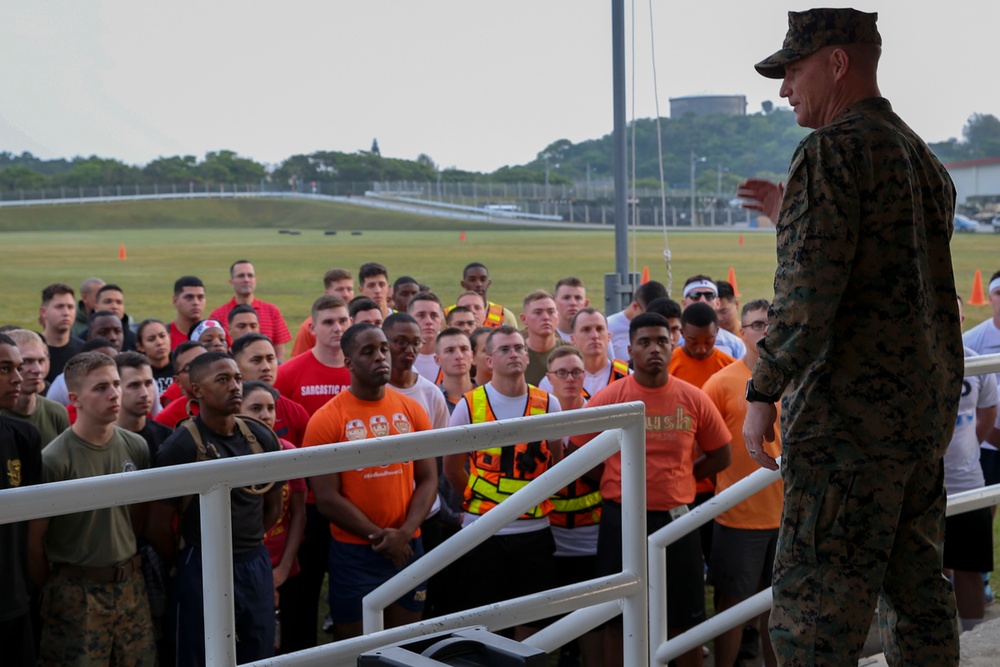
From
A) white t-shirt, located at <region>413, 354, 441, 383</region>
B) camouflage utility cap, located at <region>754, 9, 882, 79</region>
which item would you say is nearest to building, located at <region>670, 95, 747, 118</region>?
white t-shirt, located at <region>413, 354, 441, 383</region>

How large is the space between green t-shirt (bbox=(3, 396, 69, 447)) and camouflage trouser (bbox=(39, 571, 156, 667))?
1.38 meters

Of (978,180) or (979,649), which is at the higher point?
(978,180)

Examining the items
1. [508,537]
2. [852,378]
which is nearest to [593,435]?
[508,537]

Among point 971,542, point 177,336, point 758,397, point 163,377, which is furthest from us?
point 177,336

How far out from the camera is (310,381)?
249 inches

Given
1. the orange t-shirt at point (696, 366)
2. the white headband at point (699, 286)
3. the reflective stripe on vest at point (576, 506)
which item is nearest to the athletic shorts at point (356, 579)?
the reflective stripe on vest at point (576, 506)

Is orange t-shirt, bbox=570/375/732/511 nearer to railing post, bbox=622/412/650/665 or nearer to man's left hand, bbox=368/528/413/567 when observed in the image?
man's left hand, bbox=368/528/413/567

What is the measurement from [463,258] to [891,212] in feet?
143

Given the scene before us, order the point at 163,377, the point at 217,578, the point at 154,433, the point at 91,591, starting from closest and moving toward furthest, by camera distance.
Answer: the point at 217,578, the point at 91,591, the point at 154,433, the point at 163,377

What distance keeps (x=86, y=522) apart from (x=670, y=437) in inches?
99.3

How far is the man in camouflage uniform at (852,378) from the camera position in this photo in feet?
8.14

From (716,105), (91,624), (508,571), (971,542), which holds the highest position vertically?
(716,105)

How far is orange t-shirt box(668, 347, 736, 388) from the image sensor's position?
6.28m

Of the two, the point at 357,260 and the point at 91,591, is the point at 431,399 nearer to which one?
the point at 91,591
